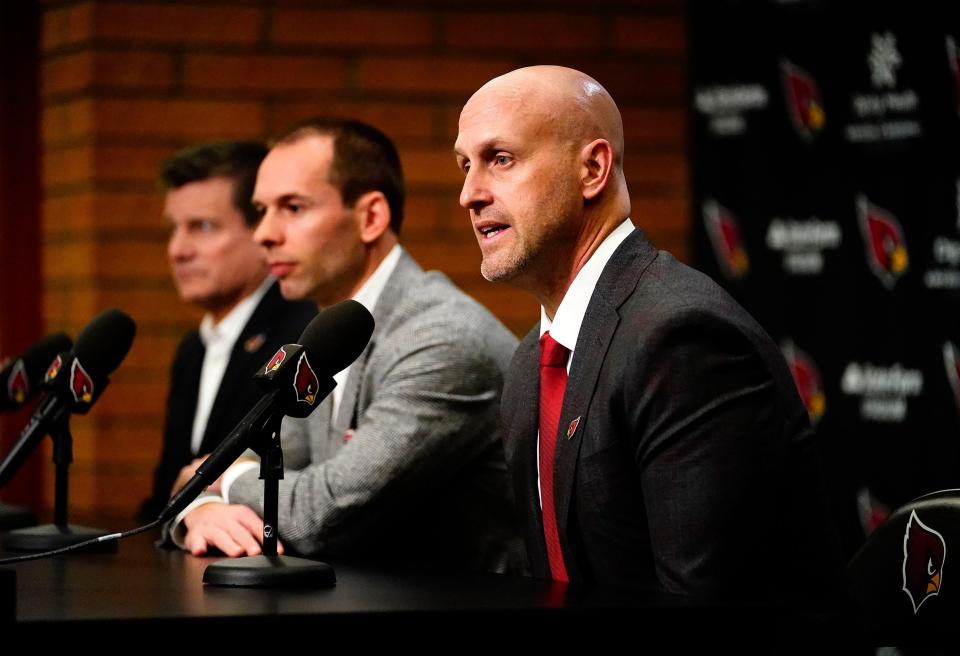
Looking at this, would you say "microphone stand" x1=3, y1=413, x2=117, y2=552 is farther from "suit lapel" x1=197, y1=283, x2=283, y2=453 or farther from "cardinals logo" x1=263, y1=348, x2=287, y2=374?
"suit lapel" x1=197, y1=283, x2=283, y2=453

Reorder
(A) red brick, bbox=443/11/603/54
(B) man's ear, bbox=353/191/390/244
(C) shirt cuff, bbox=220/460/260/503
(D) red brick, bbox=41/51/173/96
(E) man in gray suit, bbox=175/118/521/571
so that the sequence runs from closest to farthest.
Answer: (E) man in gray suit, bbox=175/118/521/571, (C) shirt cuff, bbox=220/460/260/503, (B) man's ear, bbox=353/191/390/244, (D) red brick, bbox=41/51/173/96, (A) red brick, bbox=443/11/603/54

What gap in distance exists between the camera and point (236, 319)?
413 cm

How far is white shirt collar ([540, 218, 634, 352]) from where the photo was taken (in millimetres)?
2326

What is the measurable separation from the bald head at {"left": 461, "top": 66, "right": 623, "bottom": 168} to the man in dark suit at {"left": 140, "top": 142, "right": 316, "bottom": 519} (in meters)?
1.72

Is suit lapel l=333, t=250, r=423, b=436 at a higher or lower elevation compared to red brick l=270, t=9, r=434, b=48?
lower

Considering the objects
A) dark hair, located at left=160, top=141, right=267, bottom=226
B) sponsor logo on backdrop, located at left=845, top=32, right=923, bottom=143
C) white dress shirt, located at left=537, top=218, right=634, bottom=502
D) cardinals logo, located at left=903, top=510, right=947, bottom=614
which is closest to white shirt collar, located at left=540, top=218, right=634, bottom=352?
white dress shirt, located at left=537, top=218, right=634, bottom=502

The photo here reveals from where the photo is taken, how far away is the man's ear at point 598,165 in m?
2.36

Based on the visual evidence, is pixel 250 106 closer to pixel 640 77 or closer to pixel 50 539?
pixel 640 77

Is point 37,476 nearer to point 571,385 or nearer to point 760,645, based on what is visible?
point 571,385

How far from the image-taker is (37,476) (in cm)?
494

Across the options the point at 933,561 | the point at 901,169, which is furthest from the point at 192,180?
the point at 933,561

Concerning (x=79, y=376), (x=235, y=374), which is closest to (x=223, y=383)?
(x=235, y=374)

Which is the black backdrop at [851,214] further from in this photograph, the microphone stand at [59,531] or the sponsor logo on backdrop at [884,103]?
the microphone stand at [59,531]

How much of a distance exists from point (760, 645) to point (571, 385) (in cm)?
66
